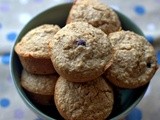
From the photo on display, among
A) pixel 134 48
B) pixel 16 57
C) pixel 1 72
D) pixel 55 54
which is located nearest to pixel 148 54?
pixel 134 48

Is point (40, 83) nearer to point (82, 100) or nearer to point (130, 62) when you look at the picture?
point (82, 100)

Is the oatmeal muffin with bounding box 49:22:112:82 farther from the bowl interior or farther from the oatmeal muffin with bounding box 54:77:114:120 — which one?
the bowl interior

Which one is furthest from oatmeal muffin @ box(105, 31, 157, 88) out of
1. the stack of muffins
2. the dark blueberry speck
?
the dark blueberry speck

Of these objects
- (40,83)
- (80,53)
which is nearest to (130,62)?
(80,53)

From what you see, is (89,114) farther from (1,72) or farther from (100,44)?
(1,72)

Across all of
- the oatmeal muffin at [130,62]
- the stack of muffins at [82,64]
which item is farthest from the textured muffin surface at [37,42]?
the oatmeal muffin at [130,62]

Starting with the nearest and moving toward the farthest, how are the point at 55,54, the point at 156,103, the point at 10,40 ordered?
the point at 55,54, the point at 156,103, the point at 10,40
